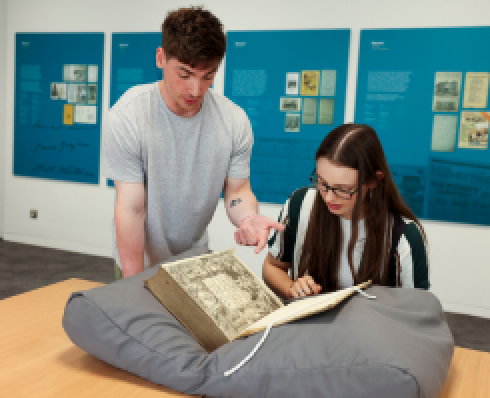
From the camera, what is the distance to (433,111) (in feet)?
10.3

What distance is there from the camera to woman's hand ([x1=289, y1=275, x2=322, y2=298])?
117 centimetres

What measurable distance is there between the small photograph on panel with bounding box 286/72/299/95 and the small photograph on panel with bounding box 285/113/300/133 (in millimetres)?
154

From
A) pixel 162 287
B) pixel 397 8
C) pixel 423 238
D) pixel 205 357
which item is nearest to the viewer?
pixel 205 357

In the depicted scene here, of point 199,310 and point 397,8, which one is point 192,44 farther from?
point 397,8

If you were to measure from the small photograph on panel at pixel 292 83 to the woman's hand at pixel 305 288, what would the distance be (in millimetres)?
2477

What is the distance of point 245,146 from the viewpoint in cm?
150

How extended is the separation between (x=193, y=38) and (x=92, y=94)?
3.29 meters

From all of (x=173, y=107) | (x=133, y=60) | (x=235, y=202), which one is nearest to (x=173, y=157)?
(x=173, y=107)

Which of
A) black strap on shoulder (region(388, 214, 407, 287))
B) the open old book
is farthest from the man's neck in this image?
black strap on shoulder (region(388, 214, 407, 287))

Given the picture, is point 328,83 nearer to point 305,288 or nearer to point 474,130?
point 474,130

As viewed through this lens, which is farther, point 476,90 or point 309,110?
point 309,110

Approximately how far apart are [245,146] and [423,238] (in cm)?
57

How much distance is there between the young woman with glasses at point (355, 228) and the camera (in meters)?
1.23

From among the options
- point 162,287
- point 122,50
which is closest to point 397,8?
point 122,50
